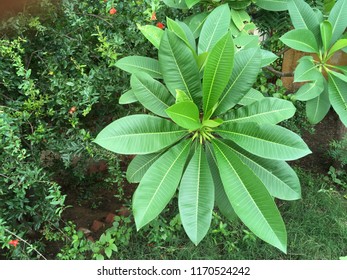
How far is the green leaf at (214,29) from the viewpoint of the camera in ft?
5.41

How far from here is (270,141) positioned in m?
1.39

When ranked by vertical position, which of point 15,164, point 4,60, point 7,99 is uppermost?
point 4,60

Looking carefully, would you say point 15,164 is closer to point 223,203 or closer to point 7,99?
point 7,99

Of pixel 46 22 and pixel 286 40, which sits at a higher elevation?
pixel 46 22

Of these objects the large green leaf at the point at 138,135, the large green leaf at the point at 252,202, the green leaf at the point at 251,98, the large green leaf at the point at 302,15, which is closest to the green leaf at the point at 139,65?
the large green leaf at the point at 138,135

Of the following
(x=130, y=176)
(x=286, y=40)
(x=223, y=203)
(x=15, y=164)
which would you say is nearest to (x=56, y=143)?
(x=15, y=164)

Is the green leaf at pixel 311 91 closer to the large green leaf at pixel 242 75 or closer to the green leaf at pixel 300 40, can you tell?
the green leaf at pixel 300 40

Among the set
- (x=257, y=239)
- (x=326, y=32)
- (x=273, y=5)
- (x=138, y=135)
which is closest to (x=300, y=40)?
(x=326, y=32)

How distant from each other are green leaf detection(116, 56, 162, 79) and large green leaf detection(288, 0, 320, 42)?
0.70 metres

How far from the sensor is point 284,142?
138cm

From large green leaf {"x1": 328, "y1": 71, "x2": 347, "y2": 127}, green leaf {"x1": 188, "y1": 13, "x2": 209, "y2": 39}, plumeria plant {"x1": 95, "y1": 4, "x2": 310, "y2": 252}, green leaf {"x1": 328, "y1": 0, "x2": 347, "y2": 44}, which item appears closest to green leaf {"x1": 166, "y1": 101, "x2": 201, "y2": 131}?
plumeria plant {"x1": 95, "y1": 4, "x2": 310, "y2": 252}

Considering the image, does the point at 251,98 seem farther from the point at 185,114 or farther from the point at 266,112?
the point at 185,114

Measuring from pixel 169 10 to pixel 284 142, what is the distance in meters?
0.97

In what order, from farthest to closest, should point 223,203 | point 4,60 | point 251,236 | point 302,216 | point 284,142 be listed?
point 302,216, point 251,236, point 4,60, point 223,203, point 284,142
